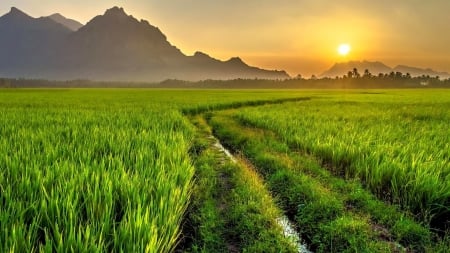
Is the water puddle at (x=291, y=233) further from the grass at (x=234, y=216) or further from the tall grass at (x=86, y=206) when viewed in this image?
the tall grass at (x=86, y=206)

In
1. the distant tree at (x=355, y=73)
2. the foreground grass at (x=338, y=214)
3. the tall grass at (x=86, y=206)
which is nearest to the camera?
the tall grass at (x=86, y=206)

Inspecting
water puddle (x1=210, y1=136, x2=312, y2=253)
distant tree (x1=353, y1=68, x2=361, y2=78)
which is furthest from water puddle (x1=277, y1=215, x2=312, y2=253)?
distant tree (x1=353, y1=68, x2=361, y2=78)

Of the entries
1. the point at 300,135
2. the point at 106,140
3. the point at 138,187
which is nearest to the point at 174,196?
the point at 138,187

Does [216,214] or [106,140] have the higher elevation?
[106,140]

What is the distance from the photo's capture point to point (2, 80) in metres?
135

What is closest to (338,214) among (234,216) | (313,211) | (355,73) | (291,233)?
(313,211)

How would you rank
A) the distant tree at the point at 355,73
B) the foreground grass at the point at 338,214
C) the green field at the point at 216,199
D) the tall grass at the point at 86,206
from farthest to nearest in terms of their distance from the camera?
the distant tree at the point at 355,73 → the foreground grass at the point at 338,214 → the green field at the point at 216,199 → the tall grass at the point at 86,206

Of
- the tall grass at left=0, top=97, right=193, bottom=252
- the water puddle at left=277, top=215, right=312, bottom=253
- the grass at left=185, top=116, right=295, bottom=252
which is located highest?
the tall grass at left=0, top=97, right=193, bottom=252

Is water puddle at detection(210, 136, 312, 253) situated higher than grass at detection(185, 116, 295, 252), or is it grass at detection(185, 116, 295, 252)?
grass at detection(185, 116, 295, 252)

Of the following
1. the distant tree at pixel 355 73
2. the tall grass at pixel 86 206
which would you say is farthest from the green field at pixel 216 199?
the distant tree at pixel 355 73

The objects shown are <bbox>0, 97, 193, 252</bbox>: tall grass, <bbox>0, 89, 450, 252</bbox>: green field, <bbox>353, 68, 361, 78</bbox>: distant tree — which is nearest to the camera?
<bbox>0, 97, 193, 252</bbox>: tall grass

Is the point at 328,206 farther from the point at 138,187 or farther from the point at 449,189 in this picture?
the point at 138,187

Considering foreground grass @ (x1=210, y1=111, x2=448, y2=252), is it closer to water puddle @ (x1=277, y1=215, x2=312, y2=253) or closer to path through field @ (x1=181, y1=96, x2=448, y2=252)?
path through field @ (x1=181, y1=96, x2=448, y2=252)

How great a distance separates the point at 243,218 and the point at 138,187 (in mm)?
1549
